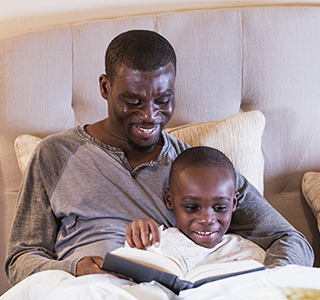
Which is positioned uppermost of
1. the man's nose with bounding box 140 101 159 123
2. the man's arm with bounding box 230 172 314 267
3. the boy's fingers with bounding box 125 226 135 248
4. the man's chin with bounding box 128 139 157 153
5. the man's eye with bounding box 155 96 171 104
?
the man's eye with bounding box 155 96 171 104

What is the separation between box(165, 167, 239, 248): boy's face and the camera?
47.7 inches

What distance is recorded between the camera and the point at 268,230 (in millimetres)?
1304

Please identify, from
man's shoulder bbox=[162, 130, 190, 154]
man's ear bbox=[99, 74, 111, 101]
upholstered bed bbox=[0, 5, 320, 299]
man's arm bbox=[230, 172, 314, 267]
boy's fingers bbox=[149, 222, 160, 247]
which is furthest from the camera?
upholstered bed bbox=[0, 5, 320, 299]

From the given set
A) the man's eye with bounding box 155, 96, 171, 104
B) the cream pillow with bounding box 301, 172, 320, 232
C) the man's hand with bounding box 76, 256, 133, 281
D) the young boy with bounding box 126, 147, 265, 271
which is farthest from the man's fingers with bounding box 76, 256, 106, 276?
the cream pillow with bounding box 301, 172, 320, 232

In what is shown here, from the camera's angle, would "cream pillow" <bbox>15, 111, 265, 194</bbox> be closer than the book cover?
No

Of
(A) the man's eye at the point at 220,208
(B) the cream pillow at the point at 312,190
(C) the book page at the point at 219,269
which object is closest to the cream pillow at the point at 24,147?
(A) the man's eye at the point at 220,208

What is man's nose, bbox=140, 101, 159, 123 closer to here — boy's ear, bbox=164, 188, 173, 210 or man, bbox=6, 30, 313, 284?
man, bbox=6, 30, 313, 284

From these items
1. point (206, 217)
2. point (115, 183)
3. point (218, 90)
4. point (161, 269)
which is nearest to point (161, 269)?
point (161, 269)

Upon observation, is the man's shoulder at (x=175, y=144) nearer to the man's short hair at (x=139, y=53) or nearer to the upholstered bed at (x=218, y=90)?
the upholstered bed at (x=218, y=90)

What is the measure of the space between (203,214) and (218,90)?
24.7 inches

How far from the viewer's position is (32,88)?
1.57m

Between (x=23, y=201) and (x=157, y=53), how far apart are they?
0.57 meters

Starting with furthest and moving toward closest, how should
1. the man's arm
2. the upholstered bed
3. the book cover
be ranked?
1. the upholstered bed
2. the man's arm
3. the book cover

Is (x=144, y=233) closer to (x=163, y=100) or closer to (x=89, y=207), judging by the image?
(x=89, y=207)
